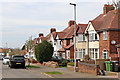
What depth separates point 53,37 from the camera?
178ft

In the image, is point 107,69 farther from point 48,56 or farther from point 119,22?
point 48,56

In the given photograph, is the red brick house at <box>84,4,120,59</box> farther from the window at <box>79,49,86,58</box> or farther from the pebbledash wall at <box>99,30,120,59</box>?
the window at <box>79,49,86,58</box>

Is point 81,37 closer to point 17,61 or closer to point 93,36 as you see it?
point 93,36

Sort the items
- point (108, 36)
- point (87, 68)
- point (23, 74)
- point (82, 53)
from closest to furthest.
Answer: point (23, 74) < point (87, 68) < point (108, 36) < point (82, 53)

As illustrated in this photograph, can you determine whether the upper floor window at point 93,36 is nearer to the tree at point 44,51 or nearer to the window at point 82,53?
Answer: the window at point 82,53

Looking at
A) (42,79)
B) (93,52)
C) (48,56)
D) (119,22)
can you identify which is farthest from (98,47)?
(42,79)

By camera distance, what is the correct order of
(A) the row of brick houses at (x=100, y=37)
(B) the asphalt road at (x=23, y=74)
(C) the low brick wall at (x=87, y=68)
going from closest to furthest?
→ (B) the asphalt road at (x=23, y=74) → (C) the low brick wall at (x=87, y=68) → (A) the row of brick houses at (x=100, y=37)

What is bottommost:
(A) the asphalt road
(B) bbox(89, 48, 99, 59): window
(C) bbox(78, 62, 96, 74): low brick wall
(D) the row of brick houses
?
(A) the asphalt road

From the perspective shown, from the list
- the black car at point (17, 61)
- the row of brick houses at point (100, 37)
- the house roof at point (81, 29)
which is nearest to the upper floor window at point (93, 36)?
the row of brick houses at point (100, 37)

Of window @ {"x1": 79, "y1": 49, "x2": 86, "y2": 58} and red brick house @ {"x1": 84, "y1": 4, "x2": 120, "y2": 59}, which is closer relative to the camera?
red brick house @ {"x1": 84, "y1": 4, "x2": 120, "y2": 59}

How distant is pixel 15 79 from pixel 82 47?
23919mm

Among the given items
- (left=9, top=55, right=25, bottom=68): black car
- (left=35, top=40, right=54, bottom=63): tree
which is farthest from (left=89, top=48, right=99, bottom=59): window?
(left=9, top=55, right=25, bottom=68): black car

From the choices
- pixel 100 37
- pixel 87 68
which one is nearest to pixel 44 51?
pixel 100 37

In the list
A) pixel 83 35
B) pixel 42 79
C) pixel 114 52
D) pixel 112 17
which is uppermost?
pixel 112 17
